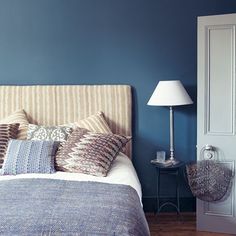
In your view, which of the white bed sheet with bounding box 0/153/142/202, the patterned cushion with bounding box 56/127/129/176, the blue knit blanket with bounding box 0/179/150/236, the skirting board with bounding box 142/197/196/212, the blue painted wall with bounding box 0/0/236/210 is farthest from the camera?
the skirting board with bounding box 142/197/196/212

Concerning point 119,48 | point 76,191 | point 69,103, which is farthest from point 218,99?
point 76,191

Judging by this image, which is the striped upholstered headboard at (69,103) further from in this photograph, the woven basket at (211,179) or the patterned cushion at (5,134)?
the woven basket at (211,179)

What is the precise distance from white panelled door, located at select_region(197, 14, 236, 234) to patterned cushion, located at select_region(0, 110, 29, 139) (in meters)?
1.56

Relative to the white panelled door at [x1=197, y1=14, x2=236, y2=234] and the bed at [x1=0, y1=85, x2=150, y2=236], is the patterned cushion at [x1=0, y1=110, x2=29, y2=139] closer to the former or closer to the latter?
the bed at [x1=0, y1=85, x2=150, y2=236]

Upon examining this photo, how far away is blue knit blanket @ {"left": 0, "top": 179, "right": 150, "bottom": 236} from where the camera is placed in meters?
1.60

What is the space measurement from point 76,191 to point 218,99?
1576mm

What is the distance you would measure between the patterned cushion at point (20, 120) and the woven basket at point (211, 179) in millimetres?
1539

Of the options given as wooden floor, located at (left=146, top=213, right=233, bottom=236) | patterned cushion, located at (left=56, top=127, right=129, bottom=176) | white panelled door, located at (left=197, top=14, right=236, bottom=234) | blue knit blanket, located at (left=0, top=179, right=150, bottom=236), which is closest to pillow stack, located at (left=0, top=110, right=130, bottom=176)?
patterned cushion, located at (left=56, top=127, right=129, bottom=176)

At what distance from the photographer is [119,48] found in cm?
340

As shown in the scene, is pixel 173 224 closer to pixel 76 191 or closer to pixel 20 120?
pixel 76 191

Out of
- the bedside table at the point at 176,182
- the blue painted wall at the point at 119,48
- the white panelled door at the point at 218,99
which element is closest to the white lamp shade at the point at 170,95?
the white panelled door at the point at 218,99

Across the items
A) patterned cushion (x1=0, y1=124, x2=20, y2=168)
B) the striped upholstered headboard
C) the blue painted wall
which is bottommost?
patterned cushion (x1=0, y1=124, x2=20, y2=168)


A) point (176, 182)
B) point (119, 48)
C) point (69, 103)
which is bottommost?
point (176, 182)

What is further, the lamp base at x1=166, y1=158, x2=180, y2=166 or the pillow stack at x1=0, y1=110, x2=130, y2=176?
the lamp base at x1=166, y1=158, x2=180, y2=166
